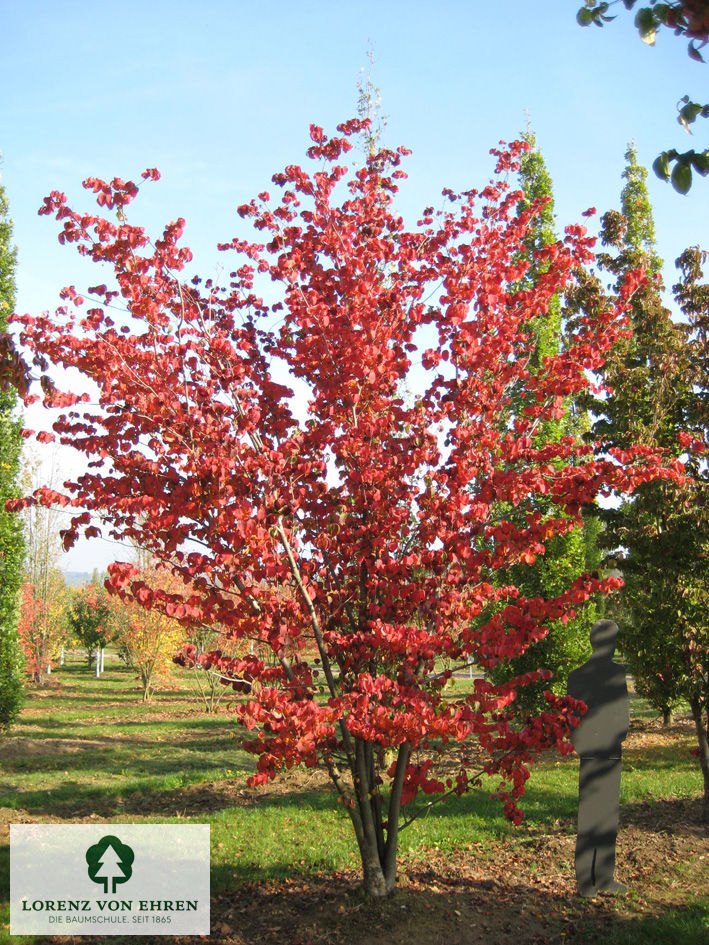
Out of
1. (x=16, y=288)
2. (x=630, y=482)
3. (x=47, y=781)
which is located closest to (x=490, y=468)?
(x=630, y=482)

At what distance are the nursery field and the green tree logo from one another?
58cm

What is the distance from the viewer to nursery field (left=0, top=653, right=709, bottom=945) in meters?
4.61

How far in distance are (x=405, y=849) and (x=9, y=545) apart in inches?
359

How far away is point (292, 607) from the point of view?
431cm

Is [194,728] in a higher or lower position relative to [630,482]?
lower

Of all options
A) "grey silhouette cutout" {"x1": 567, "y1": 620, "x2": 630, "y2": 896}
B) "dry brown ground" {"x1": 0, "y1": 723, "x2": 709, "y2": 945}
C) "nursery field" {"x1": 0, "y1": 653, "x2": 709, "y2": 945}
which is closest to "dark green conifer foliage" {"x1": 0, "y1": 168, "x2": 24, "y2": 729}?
"nursery field" {"x1": 0, "y1": 653, "x2": 709, "y2": 945}

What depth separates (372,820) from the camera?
4.80 meters

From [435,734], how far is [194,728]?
1238 cm

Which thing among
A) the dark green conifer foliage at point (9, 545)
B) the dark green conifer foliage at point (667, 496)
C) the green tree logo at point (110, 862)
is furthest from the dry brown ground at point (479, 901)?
the dark green conifer foliage at point (9, 545)

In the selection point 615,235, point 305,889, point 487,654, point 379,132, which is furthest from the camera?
point 379,132

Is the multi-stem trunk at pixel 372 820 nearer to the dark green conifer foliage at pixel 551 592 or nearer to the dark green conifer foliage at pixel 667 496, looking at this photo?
the dark green conifer foliage at pixel 667 496

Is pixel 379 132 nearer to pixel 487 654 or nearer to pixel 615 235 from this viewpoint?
pixel 615 235

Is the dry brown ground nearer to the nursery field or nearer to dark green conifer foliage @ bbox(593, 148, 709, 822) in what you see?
the nursery field

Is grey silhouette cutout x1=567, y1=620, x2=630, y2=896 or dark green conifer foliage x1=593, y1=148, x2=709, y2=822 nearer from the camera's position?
grey silhouette cutout x1=567, y1=620, x2=630, y2=896
